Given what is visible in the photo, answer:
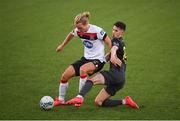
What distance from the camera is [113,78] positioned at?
911cm

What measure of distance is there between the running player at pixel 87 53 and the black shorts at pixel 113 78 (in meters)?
0.43

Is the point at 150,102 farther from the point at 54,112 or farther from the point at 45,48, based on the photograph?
the point at 45,48

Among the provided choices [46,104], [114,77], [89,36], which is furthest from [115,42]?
[46,104]

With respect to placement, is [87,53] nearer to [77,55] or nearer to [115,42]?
[115,42]

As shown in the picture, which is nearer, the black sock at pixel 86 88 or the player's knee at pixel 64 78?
the black sock at pixel 86 88

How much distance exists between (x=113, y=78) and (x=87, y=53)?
3.20 feet

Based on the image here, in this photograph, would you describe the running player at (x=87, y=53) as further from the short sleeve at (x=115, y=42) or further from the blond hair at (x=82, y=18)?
the short sleeve at (x=115, y=42)

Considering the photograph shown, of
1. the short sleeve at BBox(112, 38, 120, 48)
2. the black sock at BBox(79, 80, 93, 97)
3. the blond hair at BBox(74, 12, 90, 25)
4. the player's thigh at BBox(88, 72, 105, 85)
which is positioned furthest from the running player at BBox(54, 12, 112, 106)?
the black sock at BBox(79, 80, 93, 97)

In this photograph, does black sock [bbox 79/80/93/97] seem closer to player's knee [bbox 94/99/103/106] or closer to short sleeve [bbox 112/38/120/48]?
player's knee [bbox 94/99/103/106]

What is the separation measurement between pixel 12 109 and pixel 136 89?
3254 millimetres

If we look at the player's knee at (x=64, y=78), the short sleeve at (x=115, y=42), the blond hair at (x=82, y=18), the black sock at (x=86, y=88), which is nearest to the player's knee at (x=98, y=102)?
the black sock at (x=86, y=88)

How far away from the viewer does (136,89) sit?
1065 cm

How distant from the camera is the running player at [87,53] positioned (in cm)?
936

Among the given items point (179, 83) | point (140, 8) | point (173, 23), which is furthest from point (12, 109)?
point (140, 8)
